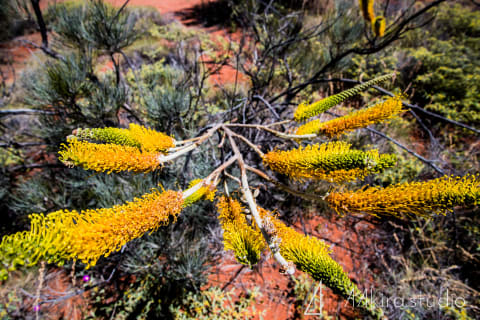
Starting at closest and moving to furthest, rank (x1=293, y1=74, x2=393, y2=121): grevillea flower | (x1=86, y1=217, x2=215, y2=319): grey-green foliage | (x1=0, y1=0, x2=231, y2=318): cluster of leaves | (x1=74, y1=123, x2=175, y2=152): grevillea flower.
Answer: (x1=74, y1=123, x2=175, y2=152): grevillea flower
(x1=293, y1=74, x2=393, y2=121): grevillea flower
(x1=0, y1=0, x2=231, y2=318): cluster of leaves
(x1=86, y1=217, x2=215, y2=319): grey-green foliage

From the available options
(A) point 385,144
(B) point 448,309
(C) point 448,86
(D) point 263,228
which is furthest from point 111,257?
(C) point 448,86

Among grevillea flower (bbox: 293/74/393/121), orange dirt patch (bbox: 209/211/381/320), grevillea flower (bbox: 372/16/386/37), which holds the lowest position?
orange dirt patch (bbox: 209/211/381/320)

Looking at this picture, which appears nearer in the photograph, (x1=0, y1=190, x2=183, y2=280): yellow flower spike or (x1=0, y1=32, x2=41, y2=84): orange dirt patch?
(x1=0, y1=190, x2=183, y2=280): yellow flower spike

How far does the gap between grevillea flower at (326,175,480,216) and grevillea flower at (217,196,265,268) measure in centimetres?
Result: 28

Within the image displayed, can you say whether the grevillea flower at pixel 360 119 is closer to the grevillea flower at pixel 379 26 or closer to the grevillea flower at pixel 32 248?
the grevillea flower at pixel 379 26

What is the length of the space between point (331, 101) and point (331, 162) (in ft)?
1.13

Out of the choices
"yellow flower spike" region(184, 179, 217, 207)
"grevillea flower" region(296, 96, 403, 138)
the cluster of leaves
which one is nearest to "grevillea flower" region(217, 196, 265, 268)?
"yellow flower spike" region(184, 179, 217, 207)

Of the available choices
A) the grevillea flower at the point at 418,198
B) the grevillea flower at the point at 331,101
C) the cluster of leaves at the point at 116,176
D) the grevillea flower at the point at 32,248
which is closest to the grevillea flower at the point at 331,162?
the grevillea flower at the point at 418,198

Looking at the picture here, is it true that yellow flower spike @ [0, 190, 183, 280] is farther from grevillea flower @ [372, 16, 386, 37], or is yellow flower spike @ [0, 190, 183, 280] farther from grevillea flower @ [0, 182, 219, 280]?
grevillea flower @ [372, 16, 386, 37]

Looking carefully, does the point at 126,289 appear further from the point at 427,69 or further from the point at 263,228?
the point at 427,69

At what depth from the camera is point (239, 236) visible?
2.09 feet

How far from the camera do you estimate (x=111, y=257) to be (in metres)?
2.19

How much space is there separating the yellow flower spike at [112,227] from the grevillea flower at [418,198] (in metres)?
0.53

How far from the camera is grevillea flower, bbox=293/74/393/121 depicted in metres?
0.76
